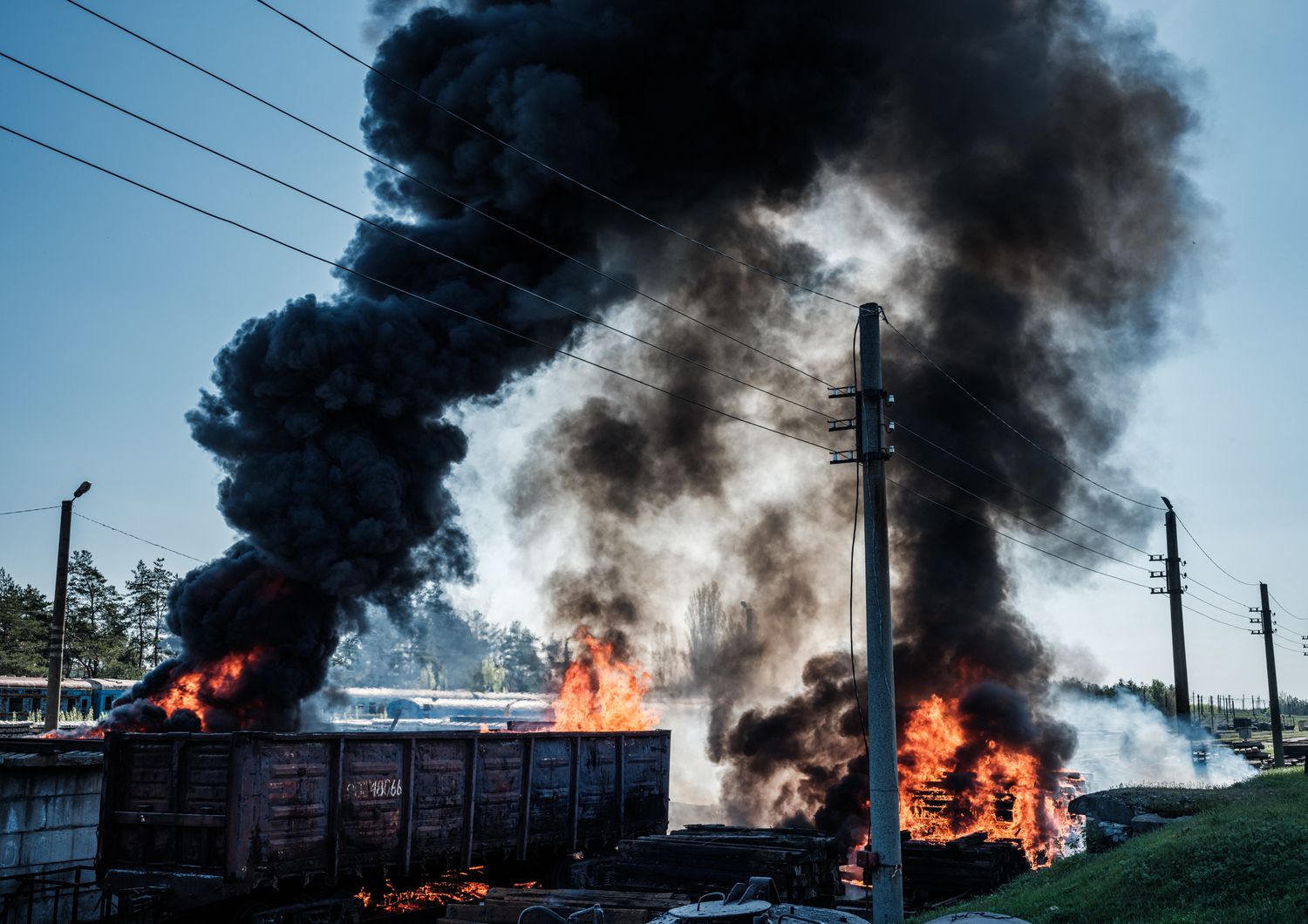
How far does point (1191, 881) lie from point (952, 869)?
667 centimetres

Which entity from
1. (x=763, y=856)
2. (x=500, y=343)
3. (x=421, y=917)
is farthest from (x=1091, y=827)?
(x=500, y=343)

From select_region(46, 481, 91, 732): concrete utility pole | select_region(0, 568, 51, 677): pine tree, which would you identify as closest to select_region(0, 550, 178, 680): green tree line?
select_region(0, 568, 51, 677): pine tree

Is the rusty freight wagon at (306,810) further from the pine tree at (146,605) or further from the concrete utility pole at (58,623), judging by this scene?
the pine tree at (146,605)

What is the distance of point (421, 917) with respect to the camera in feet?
48.3

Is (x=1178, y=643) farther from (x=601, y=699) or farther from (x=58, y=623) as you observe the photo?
(x=58, y=623)

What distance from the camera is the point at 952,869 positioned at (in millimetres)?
17625

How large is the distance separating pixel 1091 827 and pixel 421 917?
1195 cm

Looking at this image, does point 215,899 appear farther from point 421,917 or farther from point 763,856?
point 763,856

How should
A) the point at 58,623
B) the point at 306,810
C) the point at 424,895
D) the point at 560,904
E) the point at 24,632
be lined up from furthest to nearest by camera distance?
the point at 24,632 → the point at 58,623 → the point at 424,895 → the point at 306,810 → the point at 560,904

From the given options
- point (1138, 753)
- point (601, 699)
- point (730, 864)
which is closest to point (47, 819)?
point (730, 864)

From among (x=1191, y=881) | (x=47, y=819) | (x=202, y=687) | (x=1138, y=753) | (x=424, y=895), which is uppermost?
(x=202, y=687)

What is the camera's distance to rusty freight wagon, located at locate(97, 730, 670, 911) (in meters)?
11.9

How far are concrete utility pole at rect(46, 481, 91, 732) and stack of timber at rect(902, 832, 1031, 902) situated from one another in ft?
72.7

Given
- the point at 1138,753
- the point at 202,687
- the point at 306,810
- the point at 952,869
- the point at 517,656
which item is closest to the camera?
the point at 306,810
